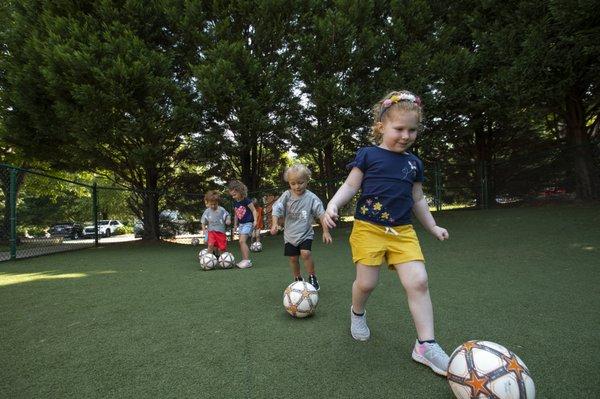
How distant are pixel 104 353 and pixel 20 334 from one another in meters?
1.17

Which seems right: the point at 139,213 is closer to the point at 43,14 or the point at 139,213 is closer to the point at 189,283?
the point at 43,14

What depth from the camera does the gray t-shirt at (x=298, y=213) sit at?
5188 mm

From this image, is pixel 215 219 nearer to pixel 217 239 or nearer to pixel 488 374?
pixel 217 239

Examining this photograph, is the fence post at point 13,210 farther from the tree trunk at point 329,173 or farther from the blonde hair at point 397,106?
the tree trunk at point 329,173

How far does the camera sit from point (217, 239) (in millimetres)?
8453

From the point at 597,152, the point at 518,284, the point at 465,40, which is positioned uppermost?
the point at 465,40

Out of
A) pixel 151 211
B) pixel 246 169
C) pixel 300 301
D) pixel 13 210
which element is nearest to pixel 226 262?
pixel 300 301

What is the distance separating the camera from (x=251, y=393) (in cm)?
227

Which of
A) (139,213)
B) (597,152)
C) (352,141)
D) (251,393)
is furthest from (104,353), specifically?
(597,152)

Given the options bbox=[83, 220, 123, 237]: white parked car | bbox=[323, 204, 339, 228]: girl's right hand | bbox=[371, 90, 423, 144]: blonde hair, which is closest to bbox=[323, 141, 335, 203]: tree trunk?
bbox=[371, 90, 423, 144]: blonde hair

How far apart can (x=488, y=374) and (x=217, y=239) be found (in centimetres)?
705

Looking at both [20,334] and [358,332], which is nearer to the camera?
[358,332]

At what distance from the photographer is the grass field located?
2.39 metres

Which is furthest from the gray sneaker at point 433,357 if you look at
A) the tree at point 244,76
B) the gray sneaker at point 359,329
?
the tree at point 244,76
